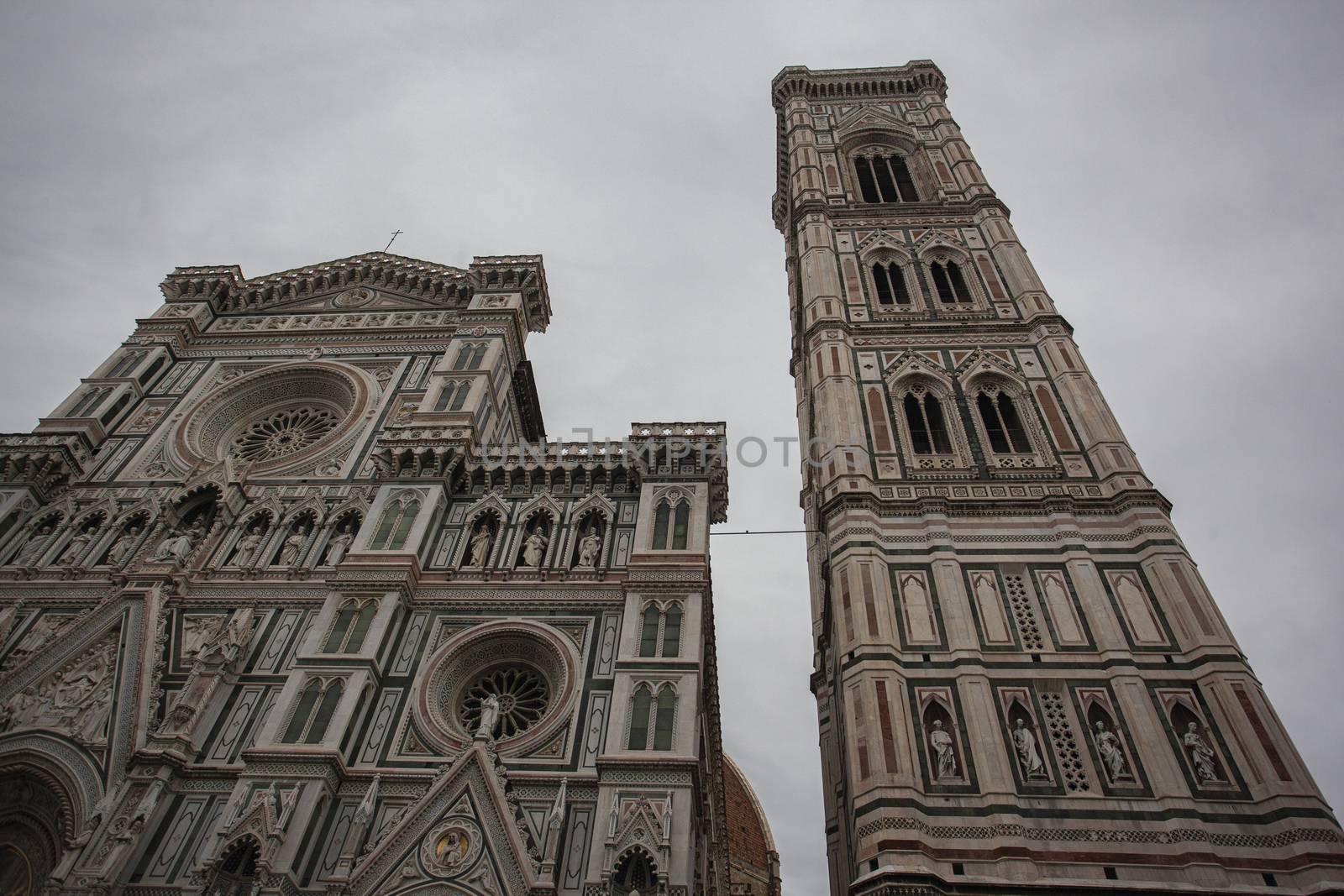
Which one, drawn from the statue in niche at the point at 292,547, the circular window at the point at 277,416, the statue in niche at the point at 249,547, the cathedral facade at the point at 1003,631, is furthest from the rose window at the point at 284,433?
the cathedral facade at the point at 1003,631

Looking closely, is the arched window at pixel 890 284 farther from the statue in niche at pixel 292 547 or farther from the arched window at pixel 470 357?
the statue in niche at pixel 292 547

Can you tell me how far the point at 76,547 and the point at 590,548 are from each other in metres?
10.3

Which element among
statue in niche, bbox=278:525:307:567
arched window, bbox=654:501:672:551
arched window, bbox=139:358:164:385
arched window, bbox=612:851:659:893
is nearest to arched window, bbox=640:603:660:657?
arched window, bbox=654:501:672:551

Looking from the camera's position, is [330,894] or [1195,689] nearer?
[330,894]

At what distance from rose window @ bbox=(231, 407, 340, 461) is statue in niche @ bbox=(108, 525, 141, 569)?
9.98ft

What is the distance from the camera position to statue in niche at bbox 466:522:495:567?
16859 millimetres

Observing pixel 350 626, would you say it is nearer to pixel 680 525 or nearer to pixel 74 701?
pixel 74 701

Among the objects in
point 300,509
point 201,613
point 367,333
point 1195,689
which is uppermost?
point 367,333

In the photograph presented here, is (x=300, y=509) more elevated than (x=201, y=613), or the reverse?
(x=300, y=509)

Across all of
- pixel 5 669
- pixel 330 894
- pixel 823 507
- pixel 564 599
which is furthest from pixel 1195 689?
pixel 5 669

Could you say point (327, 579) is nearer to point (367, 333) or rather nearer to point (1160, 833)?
point (367, 333)

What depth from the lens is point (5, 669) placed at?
1535cm

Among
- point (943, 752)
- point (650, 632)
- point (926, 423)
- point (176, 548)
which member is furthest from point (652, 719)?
point (176, 548)

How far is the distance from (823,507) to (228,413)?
14.5 metres
